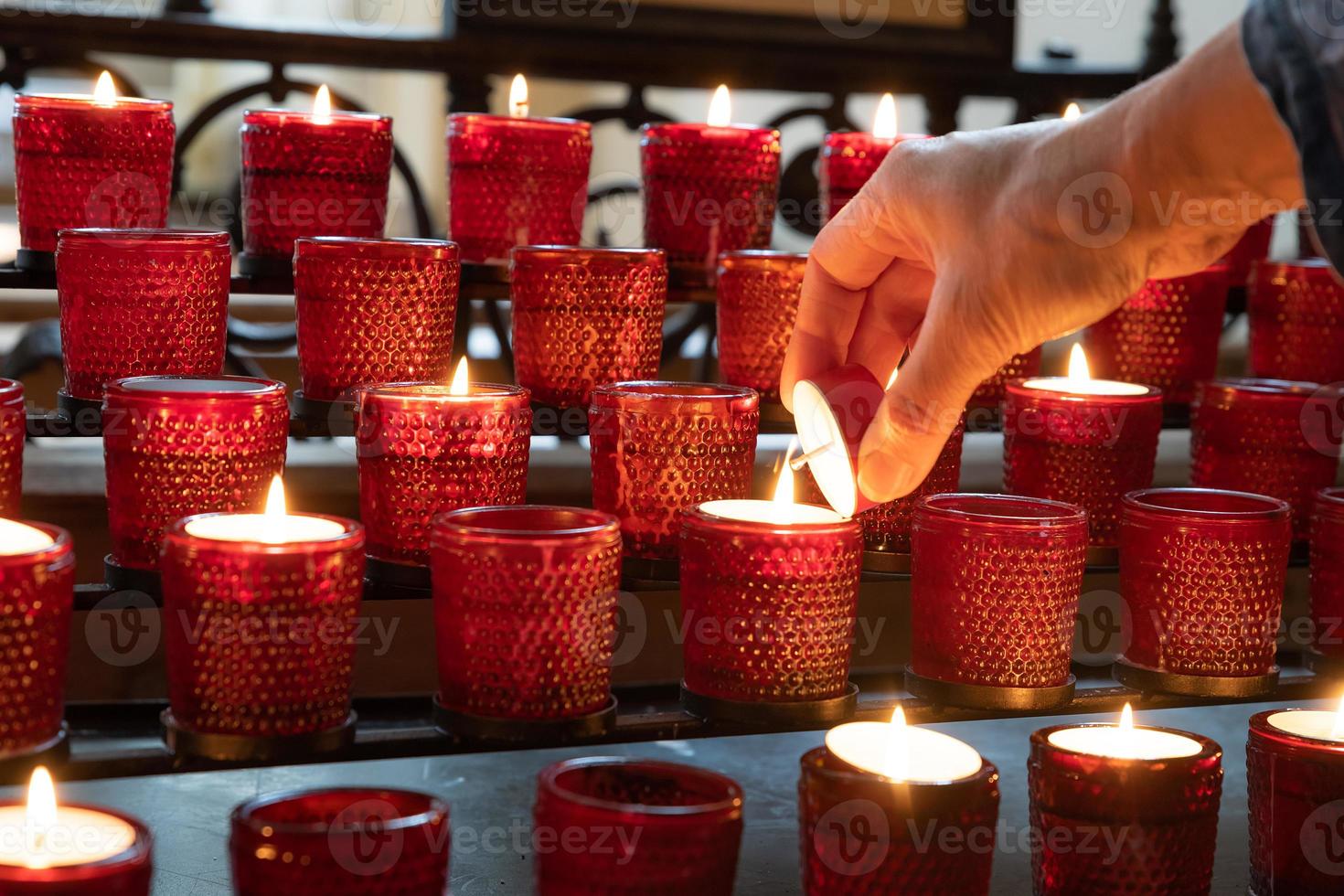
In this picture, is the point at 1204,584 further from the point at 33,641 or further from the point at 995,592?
the point at 33,641

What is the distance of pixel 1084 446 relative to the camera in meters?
1.16

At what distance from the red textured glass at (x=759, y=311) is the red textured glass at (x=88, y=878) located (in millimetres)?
588

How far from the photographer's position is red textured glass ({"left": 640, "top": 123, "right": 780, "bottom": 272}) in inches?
48.4

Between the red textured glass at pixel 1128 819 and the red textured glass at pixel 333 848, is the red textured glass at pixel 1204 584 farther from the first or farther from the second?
the red textured glass at pixel 333 848

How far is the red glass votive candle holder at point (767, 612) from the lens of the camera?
940 mm

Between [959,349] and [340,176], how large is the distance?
523 millimetres

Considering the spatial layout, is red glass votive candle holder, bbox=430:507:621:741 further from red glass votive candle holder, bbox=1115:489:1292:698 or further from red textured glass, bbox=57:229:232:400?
red glass votive candle holder, bbox=1115:489:1292:698

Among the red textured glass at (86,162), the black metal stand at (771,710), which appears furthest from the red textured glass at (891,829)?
the red textured glass at (86,162)

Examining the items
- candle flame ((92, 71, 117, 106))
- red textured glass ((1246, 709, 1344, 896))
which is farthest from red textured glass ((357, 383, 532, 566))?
red textured glass ((1246, 709, 1344, 896))

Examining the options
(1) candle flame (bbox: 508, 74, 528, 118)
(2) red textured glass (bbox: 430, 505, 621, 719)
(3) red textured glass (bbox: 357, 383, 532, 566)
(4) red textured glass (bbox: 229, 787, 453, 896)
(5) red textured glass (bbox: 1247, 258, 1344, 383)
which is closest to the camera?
(4) red textured glass (bbox: 229, 787, 453, 896)

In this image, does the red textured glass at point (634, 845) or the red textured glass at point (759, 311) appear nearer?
the red textured glass at point (634, 845)

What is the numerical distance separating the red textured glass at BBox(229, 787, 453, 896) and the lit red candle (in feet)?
1.60

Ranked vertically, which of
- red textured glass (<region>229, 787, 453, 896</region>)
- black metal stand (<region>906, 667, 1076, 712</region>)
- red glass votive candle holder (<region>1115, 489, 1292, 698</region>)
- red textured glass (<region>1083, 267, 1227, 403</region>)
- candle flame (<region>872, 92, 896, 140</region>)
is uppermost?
candle flame (<region>872, 92, 896, 140</region>)

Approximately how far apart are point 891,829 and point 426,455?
36 cm
